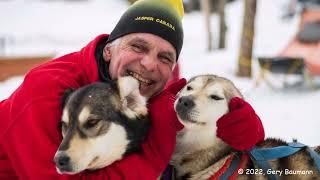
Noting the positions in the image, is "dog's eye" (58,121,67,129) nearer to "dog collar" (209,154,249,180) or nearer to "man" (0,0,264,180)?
"man" (0,0,264,180)

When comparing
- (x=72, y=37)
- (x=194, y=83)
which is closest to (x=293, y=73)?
(x=194, y=83)

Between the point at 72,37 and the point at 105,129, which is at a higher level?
the point at 105,129

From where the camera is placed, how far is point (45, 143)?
187 cm

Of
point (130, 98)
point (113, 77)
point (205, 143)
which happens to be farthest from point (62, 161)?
point (205, 143)

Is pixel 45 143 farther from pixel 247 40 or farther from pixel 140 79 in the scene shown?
pixel 247 40

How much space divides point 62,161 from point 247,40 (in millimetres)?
7375

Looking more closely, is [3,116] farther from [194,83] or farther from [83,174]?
[194,83]

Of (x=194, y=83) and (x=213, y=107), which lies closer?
(x=213, y=107)

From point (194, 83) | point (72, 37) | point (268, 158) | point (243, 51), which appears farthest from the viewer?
point (72, 37)

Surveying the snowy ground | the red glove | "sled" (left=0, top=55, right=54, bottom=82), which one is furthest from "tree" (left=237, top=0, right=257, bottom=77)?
the red glove

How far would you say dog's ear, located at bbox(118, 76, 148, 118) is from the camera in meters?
1.96

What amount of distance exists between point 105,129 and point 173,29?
2.78 feet

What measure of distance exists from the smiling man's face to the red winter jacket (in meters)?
0.19

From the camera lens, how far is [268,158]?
225cm
